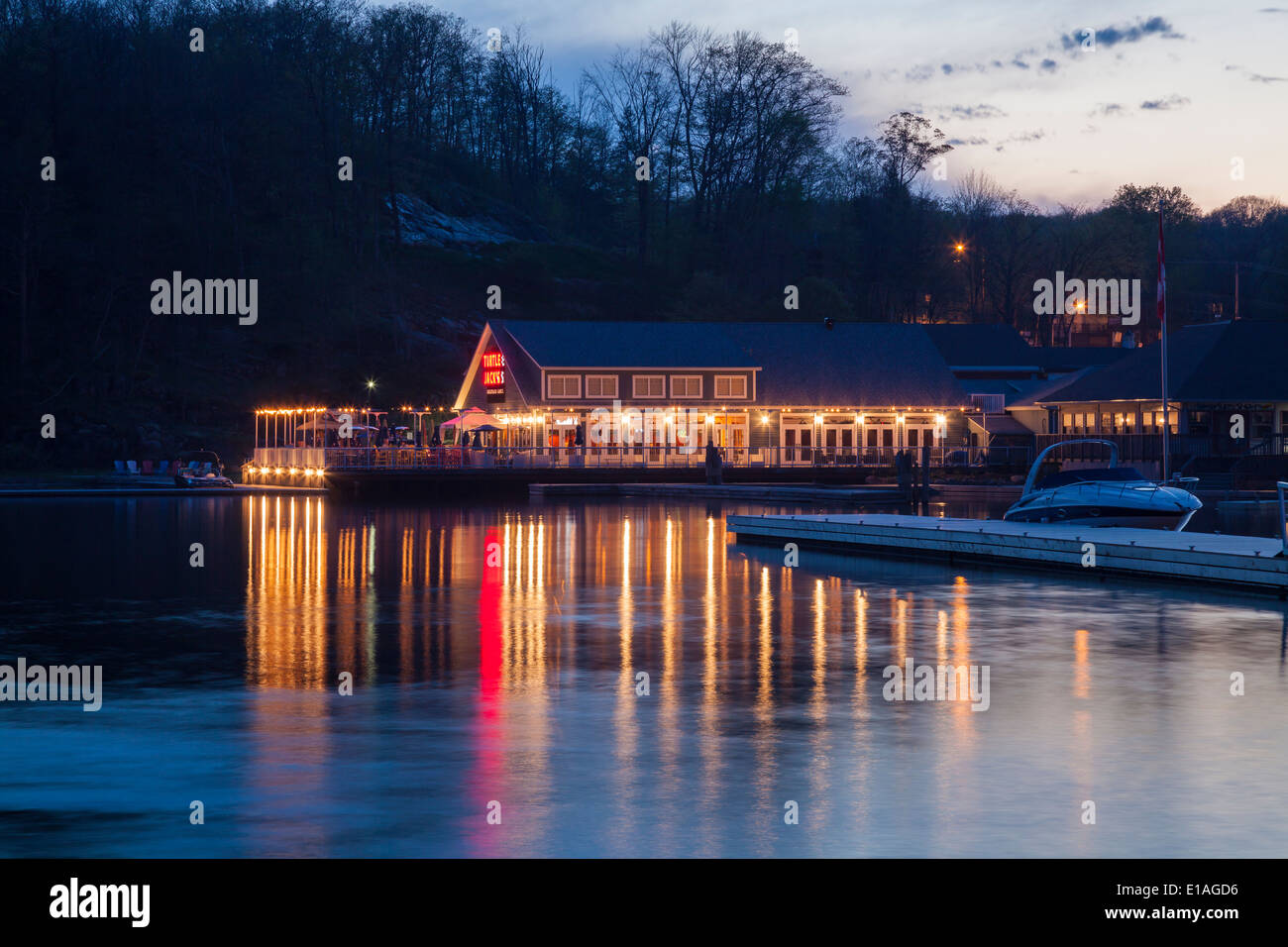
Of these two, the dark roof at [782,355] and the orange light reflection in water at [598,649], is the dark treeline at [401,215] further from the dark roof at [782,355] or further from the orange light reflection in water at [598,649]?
the orange light reflection in water at [598,649]

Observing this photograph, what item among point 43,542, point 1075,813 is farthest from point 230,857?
point 43,542

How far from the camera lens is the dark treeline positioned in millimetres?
77188

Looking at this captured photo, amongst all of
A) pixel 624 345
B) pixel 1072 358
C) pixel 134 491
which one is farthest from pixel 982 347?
pixel 134 491

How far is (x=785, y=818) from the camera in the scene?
29.3 ft

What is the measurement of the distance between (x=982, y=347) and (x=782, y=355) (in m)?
16.0

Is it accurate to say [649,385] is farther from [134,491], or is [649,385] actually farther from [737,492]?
[134,491]

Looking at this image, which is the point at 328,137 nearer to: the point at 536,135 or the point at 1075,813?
the point at 536,135

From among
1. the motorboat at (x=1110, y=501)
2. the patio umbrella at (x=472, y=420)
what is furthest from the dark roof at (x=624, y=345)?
the motorboat at (x=1110, y=501)

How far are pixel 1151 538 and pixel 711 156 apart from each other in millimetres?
98204

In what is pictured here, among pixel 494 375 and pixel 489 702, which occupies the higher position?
pixel 494 375

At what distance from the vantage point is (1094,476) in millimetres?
33312

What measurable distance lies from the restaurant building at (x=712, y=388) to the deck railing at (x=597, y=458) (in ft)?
3.34

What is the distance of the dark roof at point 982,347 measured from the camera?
293 ft

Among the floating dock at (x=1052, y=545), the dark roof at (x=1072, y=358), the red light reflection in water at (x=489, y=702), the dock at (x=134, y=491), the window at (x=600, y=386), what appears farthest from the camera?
the dark roof at (x=1072, y=358)
